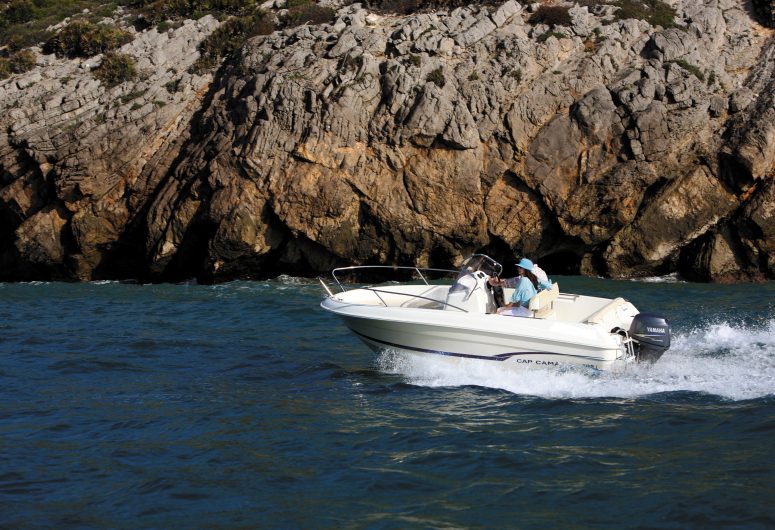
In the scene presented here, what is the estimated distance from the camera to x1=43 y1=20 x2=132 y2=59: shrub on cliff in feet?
101

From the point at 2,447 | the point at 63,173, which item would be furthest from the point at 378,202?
the point at 2,447

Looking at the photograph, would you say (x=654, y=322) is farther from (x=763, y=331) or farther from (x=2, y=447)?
(x=2, y=447)

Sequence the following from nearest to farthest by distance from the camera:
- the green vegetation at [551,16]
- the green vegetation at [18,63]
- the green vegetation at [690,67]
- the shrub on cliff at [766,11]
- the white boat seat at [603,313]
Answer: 1. the white boat seat at [603,313]
2. the green vegetation at [690,67]
3. the green vegetation at [551,16]
4. the shrub on cliff at [766,11]
5. the green vegetation at [18,63]

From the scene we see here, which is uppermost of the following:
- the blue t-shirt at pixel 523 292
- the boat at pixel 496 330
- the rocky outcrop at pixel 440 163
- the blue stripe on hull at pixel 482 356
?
the rocky outcrop at pixel 440 163

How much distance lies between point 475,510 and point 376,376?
16.5 ft

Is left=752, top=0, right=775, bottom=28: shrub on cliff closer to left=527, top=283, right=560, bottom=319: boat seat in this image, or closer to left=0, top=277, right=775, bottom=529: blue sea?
left=0, top=277, right=775, bottom=529: blue sea

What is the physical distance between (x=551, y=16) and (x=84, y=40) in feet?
56.8

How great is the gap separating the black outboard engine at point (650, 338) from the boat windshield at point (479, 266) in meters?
2.27

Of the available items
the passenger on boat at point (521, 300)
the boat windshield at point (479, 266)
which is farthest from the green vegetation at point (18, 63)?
the passenger on boat at point (521, 300)

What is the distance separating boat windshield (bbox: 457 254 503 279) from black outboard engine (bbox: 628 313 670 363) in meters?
2.27

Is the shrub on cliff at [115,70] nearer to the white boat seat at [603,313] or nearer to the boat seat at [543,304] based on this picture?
the boat seat at [543,304]

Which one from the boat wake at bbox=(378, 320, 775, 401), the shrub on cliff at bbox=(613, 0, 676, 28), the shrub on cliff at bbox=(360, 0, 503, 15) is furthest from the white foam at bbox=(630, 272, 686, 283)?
the shrub on cliff at bbox=(360, 0, 503, 15)

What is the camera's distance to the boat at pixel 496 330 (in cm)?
1127

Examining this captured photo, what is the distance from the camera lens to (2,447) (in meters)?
8.83
